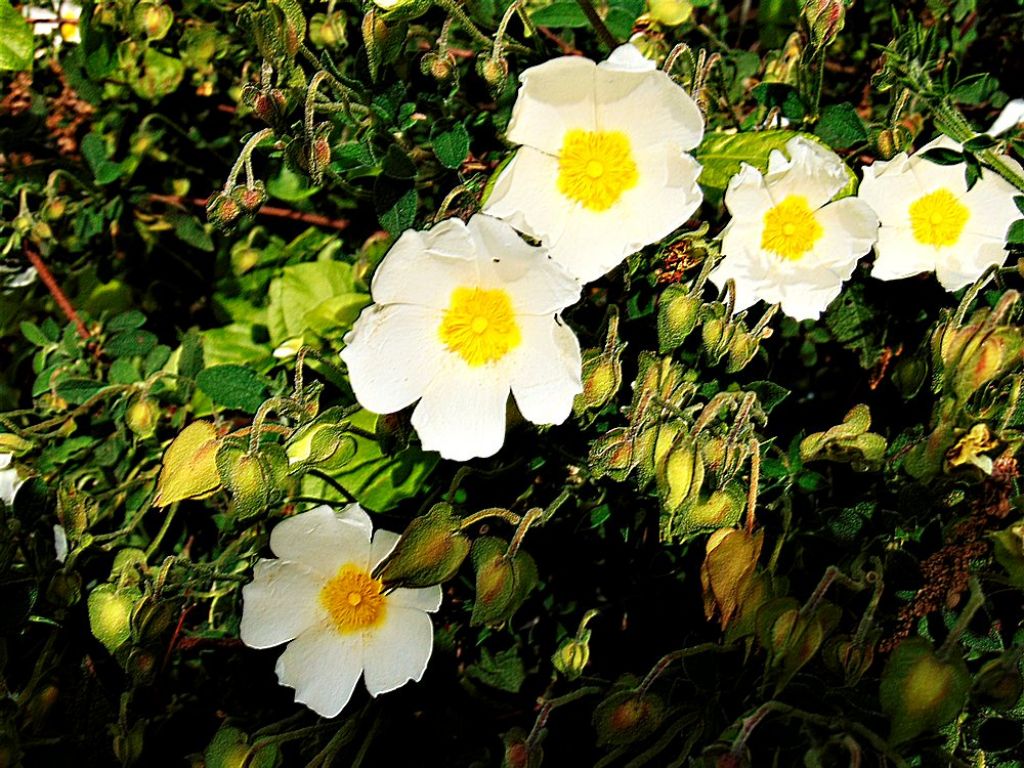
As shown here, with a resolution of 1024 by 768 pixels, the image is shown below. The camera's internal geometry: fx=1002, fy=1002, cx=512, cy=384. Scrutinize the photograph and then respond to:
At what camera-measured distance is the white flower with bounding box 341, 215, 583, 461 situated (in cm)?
97

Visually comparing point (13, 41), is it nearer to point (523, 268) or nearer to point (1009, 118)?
point (523, 268)

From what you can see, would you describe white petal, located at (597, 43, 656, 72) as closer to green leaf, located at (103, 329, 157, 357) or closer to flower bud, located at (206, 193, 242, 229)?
flower bud, located at (206, 193, 242, 229)

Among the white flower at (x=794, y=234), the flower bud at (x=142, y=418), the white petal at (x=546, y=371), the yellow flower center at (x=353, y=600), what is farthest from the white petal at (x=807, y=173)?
the flower bud at (x=142, y=418)

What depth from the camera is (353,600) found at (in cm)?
111

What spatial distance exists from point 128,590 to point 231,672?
0.28 metres

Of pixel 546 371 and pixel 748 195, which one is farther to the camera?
pixel 748 195

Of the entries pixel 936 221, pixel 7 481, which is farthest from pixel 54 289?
pixel 936 221

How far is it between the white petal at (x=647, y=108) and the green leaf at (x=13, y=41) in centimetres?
77

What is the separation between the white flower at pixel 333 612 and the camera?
105cm

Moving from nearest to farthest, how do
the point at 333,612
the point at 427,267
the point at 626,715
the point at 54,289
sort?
the point at 626,715, the point at 427,267, the point at 333,612, the point at 54,289

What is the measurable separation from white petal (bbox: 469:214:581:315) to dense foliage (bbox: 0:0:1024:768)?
0.09m

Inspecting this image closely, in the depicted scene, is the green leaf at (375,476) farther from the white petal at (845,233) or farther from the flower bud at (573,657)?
the white petal at (845,233)

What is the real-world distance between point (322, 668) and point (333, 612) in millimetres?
63

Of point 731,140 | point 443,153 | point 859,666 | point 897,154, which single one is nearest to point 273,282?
point 443,153
